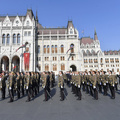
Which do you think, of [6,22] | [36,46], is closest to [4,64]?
[36,46]

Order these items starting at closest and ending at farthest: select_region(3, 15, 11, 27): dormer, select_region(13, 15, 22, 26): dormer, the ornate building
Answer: the ornate building → select_region(3, 15, 11, 27): dormer → select_region(13, 15, 22, 26): dormer

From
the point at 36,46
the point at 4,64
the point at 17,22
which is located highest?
the point at 17,22

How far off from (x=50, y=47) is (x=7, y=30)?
16.8 meters

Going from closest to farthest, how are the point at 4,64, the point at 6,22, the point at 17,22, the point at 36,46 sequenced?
1. the point at 4,64
2. the point at 6,22
3. the point at 17,22
4. the point at 36,46

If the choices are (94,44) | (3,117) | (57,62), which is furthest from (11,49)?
(94,44)

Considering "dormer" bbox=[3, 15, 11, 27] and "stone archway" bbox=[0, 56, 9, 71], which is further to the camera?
"dormer" bbox=[3, 15, 11, 27]

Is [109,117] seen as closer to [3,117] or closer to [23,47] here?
[3,117]

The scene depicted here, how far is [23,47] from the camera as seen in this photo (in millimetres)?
35562

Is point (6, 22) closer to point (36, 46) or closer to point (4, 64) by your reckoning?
point (36, 46)

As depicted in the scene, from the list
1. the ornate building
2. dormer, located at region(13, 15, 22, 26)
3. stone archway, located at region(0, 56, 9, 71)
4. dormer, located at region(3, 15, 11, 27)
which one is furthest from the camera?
dormer, located at region(13, 15, 22, 26)

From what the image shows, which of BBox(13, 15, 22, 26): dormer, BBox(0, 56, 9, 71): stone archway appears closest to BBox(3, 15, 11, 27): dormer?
BBox(13, 15, 22, 26): dormer

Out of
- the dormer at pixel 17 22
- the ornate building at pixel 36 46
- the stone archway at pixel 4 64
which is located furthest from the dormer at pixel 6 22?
the stone archway at pixel 4 64

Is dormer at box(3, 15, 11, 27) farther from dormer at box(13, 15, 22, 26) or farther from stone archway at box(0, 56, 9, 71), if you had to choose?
stone archway at box(0, 56, 9, 71)

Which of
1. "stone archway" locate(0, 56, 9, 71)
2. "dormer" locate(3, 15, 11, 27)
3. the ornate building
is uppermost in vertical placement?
"dormer" locate(3, 15, 11, 27)
